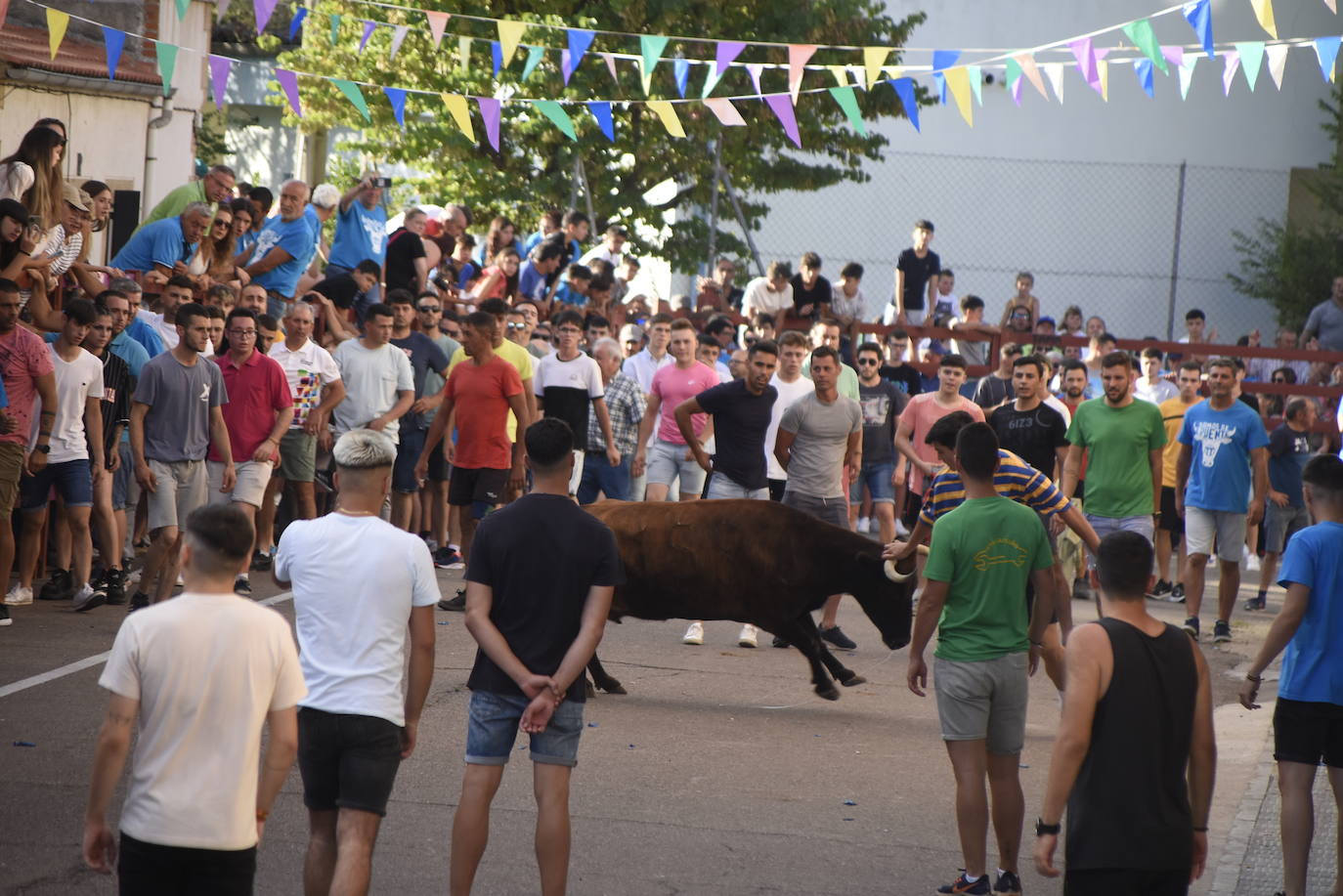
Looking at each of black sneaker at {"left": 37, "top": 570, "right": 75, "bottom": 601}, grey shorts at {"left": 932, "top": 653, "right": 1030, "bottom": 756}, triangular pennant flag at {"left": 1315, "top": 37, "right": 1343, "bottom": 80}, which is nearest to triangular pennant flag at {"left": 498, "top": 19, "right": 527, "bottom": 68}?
black sneaker at {"left": 37, "top": 570, "right": 75, "bottom": 601}

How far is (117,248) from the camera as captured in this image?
18.1 metres

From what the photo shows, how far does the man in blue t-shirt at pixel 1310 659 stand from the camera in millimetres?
6055

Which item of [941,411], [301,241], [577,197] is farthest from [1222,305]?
[301,241]

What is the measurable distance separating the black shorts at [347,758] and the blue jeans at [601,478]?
8.09 metres

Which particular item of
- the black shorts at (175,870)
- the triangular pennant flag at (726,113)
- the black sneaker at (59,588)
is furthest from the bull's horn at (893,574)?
the black sneaker at (59,588)

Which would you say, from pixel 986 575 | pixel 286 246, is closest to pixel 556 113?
pixel 286 246

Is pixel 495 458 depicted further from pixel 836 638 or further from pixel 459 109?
pixel 459 109

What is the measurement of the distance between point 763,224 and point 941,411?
1310 centimetres

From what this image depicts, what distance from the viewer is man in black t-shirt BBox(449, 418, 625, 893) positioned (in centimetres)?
530

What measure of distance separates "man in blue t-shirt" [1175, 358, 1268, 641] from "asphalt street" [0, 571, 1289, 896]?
1665mm

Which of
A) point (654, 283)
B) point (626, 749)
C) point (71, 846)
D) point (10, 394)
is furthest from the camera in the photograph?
point (654, 283)

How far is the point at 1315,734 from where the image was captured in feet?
19.9

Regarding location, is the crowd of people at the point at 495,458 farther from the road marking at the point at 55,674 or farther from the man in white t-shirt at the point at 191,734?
the road marking at the point at 55,674

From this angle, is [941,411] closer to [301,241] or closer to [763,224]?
[301,241]
